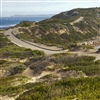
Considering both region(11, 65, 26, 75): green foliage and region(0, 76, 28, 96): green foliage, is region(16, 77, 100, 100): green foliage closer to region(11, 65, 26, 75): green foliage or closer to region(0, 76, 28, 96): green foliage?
region(0, 76, 28, 96): green foliage

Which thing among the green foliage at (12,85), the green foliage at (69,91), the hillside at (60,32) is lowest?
the hillside at (60,32)

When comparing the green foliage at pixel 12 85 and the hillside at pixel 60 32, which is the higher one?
the green foliage at pixel 12 85

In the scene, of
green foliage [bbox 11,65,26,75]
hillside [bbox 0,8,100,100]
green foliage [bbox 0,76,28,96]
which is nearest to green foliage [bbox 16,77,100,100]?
hillside [bbox 0,8,100,100]

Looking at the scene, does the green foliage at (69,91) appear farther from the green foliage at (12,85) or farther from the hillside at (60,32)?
the hillside at (60,32)

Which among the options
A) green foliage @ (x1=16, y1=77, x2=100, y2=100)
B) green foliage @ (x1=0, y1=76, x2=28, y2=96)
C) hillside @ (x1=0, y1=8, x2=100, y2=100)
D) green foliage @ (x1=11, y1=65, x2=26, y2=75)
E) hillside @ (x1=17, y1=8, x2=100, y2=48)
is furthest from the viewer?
hillside @ (x1=17, y1=8, x2=100, y2=48)

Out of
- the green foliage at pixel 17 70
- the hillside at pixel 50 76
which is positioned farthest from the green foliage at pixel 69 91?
the green foliage at pixel 17 70

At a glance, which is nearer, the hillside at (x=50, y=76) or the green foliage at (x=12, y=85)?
the hillside at (x=50, y=76)

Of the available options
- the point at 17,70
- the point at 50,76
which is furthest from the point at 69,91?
the point at 17,70

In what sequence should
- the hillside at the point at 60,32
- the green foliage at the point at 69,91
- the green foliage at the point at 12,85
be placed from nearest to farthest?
the green foliage at the point at 69,91
the green foliage at the point at 12,85
the hillside at the point at 60,32

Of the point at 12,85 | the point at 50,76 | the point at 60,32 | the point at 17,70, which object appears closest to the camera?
the point at 12,85

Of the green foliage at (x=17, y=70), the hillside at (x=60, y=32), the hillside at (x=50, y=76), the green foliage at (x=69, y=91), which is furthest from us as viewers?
the hillside at (x=60, y=32)

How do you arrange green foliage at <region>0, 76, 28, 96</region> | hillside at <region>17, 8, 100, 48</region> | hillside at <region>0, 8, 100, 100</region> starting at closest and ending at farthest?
hillside at <region>0, 8, 100, 100</region>, green foliage at <region>0, 76, 28, 96</region>, hillside at <region>17, 8, 100, 48</region>

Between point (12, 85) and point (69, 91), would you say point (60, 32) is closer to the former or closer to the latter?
point (12, 85)

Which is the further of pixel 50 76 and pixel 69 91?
pixel 50 76
